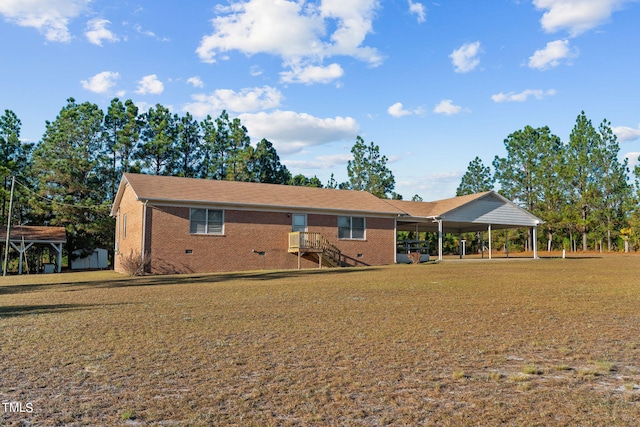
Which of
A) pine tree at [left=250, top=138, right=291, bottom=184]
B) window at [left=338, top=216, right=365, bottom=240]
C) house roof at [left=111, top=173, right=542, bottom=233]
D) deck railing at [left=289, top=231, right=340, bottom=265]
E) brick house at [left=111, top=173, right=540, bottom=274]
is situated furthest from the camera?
pine tree at [left=250, top=138, right=291, bottom=184]

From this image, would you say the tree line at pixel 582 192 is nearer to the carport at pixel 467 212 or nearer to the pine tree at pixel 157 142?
the carport at pixel 467 212

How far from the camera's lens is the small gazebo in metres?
31.0

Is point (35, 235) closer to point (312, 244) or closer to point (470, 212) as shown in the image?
point (312, 244)

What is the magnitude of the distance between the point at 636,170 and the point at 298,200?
3650cm

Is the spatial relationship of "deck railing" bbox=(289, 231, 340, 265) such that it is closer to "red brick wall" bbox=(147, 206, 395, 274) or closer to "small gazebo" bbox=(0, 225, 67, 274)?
"red brick wall" bbox=(147, 206, 395, 274)

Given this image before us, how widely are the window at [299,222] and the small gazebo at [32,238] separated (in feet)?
51.7

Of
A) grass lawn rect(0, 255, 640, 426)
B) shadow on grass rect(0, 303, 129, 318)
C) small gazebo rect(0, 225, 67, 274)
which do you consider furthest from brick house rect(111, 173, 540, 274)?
grass lawn rect(0, 255, 640, 426)

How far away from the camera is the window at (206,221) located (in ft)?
80.6

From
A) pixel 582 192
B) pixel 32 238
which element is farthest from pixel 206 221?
pixel 582 192

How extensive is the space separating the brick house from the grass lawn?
12.2 metres

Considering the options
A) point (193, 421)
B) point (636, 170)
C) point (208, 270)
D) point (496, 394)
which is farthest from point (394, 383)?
point (636, 170)

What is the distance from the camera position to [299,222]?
27.2 m

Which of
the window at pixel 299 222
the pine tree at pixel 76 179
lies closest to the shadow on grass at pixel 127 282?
the window at pixel 299 222

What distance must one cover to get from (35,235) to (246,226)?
15531 millimetres
